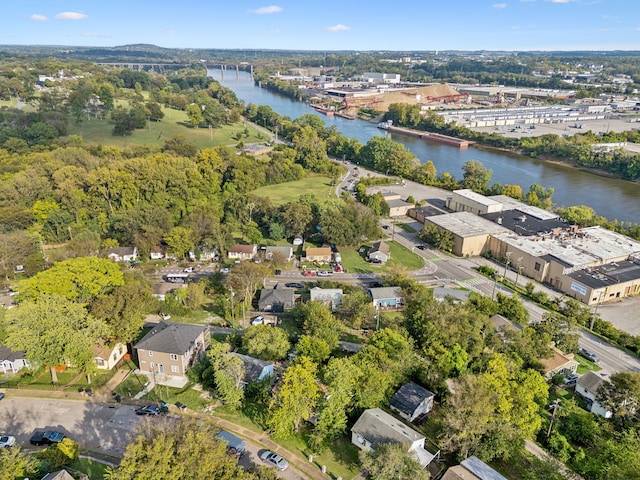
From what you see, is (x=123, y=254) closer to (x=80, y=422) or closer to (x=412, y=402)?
(x=80, y=422)

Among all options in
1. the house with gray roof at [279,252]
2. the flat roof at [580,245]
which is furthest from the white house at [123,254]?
the flat roof at [580,245]

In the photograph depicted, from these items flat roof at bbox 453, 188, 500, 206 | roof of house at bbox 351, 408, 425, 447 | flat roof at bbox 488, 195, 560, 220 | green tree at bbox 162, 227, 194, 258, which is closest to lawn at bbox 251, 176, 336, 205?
flat roof at bbox 453, 188, 500, 206

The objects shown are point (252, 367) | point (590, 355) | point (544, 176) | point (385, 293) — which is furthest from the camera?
point (544, 176)

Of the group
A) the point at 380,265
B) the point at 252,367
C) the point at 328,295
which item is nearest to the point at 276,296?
the point at 328,295

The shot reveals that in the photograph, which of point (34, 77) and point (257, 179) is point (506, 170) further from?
point (34, 77)

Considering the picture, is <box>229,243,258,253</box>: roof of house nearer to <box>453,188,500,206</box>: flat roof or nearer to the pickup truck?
the pickup truck

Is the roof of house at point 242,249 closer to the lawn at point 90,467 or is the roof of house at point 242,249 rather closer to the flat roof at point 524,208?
the lawn at point 90,467
